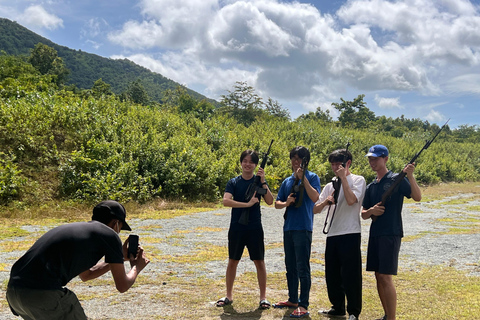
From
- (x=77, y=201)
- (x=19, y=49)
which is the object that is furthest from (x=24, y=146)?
(x=19, y=49)

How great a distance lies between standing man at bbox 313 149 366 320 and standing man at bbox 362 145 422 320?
169 mm

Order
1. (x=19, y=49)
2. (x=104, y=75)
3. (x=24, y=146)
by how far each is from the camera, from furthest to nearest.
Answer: (x=104, y=75), (x=19, y=49), (x=24, y=146)

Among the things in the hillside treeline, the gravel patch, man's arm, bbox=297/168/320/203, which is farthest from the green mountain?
man's arm, bbox=297/168/320/203

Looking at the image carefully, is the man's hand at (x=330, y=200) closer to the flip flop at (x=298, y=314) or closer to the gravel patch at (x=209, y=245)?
the flip flop at (x=298, y=314)

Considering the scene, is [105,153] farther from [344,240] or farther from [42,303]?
[42,303]

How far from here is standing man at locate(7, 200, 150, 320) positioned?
8.46 ft

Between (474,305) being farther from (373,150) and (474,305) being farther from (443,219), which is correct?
(443,219)

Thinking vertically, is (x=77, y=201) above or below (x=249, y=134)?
below

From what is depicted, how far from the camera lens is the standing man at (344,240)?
4641mm

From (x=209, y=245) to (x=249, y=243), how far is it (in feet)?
18.6

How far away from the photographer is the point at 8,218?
43.4 feet

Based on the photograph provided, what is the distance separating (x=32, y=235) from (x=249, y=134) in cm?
2465

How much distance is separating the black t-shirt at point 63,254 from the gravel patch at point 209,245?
2.71m

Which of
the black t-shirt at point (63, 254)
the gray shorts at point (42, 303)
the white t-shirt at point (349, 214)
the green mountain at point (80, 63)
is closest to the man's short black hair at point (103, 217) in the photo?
the black t-shirt at point (63, 254)
